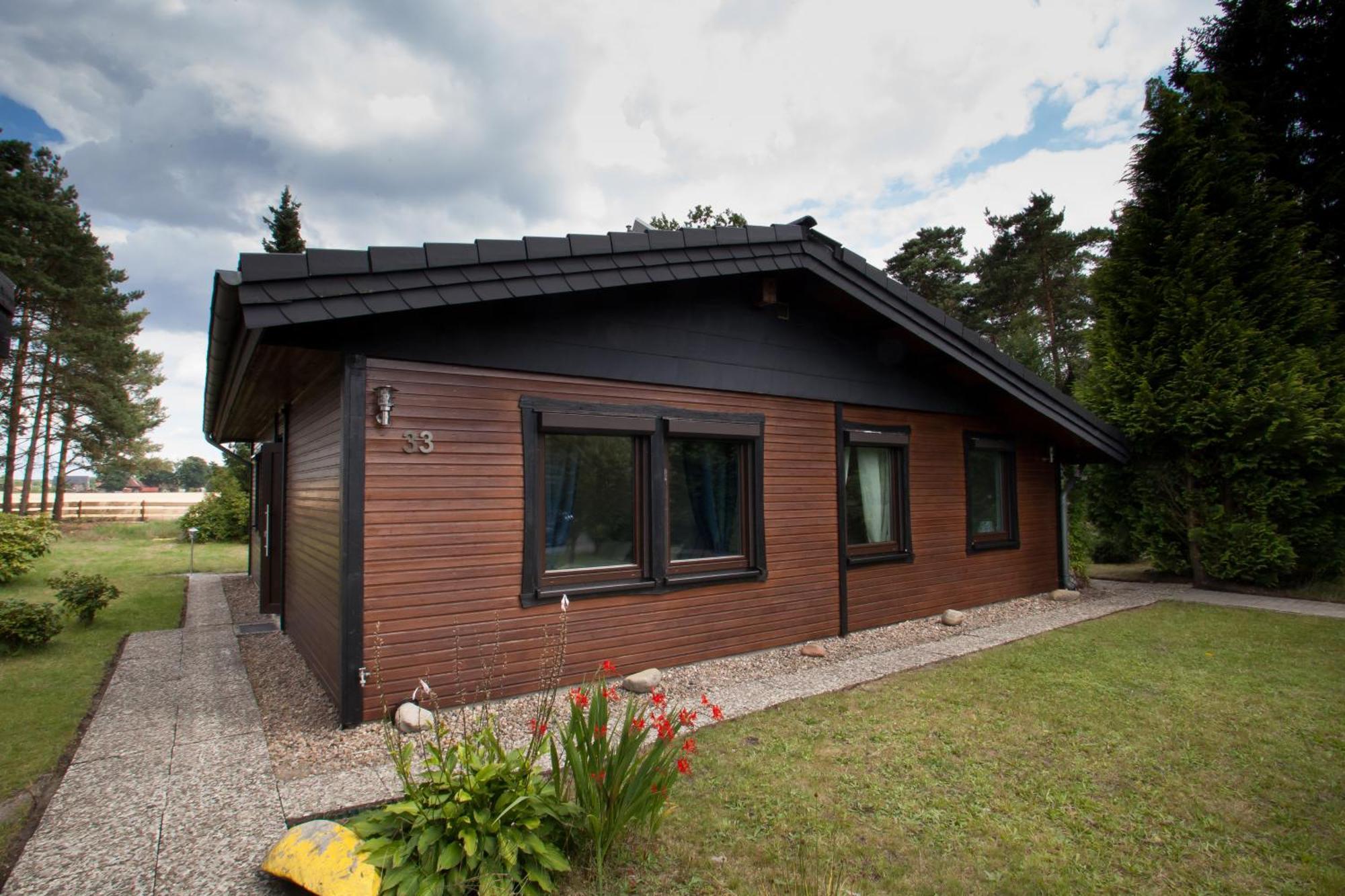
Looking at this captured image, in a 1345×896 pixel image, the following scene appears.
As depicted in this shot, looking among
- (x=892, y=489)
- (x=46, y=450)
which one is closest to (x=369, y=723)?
(x=892, y=489)

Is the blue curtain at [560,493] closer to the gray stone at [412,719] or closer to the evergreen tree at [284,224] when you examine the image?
the gray stone at [412,719]

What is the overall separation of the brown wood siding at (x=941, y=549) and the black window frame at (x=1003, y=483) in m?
0.07

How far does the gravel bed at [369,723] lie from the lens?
11.5 ft

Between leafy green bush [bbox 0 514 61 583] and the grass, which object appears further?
leafy green bush [bbox 0 514 61 583]

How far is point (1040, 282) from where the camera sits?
2117 cm

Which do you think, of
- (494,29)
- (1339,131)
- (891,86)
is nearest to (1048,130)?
(891,86)

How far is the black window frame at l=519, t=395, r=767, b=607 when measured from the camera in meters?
4.44

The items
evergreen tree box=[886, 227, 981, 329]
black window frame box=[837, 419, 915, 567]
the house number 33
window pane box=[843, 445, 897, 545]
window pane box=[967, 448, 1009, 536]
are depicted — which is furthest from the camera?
evergreen tree box=[886, 227, 981, 329]

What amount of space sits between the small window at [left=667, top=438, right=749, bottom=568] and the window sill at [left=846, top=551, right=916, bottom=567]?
1406 mm

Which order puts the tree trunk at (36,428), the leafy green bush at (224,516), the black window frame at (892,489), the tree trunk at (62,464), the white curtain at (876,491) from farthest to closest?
the tree trunk at (62,464)
the tree trunk at (36,428)
the leafy green bush at (224,516)
the white curtain at (876,491)
the black window frame at (892,489)

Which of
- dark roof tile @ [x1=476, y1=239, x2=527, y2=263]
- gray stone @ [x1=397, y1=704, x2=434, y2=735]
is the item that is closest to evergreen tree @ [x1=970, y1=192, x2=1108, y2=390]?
dark roof tile @ [x1=476, y1=239, x2=527, y2=263]

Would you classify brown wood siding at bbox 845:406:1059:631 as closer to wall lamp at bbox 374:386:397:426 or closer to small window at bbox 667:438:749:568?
small window at bbox 667:438:749:568

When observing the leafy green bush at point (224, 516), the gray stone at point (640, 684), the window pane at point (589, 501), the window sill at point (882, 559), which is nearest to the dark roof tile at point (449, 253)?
the window pane at point (589, 501)

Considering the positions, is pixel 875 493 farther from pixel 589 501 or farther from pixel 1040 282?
pixel 1040 282
